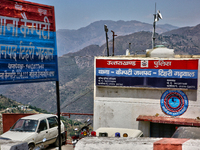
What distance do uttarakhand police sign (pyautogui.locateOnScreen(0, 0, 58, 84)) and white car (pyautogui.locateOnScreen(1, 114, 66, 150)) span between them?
16.0ft

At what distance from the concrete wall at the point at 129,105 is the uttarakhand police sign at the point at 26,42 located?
25.0 ft

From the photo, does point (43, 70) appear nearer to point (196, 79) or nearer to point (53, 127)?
point (53, 127)

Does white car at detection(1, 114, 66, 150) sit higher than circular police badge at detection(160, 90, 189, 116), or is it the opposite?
circular police badge at detection(160, 90, 189, 116)

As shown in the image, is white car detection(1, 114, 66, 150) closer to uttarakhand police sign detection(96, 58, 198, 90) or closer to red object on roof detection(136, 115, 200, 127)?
uttarakhand police sign detection(96, 58, 198, 90)

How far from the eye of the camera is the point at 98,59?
14312 millimetres

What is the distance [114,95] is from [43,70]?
8040mm

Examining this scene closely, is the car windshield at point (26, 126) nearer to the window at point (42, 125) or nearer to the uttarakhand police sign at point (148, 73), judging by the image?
the window at point (42, 125)

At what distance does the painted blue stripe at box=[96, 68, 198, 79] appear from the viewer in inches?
516

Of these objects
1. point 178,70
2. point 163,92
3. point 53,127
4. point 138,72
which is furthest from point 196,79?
point 53,127

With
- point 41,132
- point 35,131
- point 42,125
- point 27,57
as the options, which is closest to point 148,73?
point 42,125

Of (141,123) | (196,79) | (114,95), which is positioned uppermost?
(196,79)

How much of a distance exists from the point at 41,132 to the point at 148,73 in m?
6.48

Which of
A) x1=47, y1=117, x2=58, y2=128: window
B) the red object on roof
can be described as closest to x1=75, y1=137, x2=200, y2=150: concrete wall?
x1=47, y1=117, x2=58, y2=128: window

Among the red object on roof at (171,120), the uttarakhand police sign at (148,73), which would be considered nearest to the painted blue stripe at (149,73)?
the uttarakhand police sign at (148,73)
